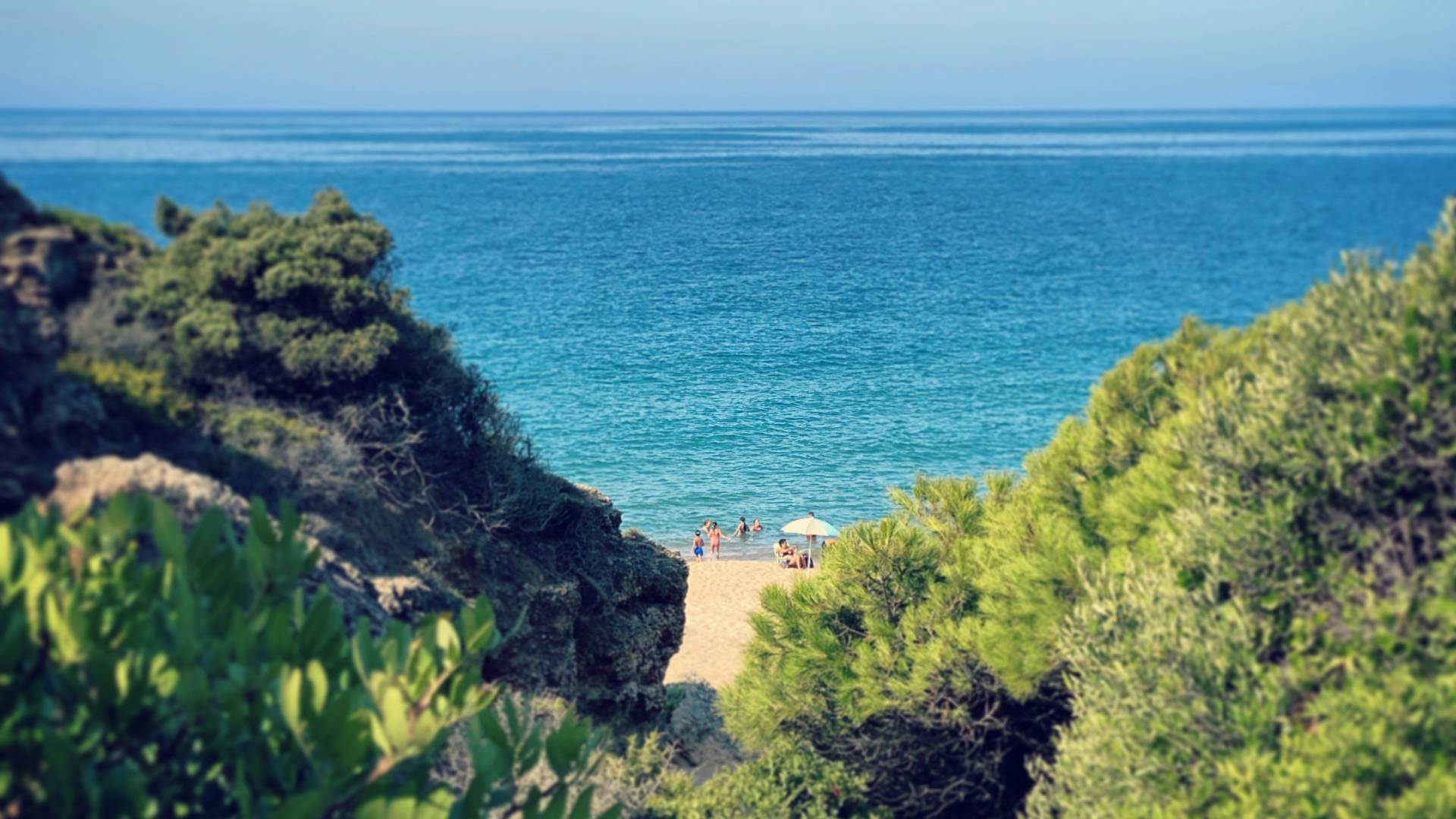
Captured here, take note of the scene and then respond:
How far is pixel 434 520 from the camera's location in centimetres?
1164

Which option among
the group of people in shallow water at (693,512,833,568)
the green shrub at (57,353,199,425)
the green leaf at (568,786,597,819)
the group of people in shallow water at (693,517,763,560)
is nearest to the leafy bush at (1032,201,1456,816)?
the green leaf at (568,786,597,819)

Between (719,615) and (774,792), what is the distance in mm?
14017

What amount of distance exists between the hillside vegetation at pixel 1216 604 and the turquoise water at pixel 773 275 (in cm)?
628

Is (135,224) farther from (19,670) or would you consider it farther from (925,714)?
(925,714)

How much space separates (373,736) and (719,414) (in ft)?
120

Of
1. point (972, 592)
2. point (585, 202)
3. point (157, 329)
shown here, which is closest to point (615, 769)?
point (972, 592)

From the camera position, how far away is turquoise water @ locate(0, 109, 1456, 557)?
118 ft

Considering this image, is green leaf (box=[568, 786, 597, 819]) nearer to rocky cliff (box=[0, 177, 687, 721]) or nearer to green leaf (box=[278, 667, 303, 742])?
rocky cliff (box=[0, 177, 687, 721])

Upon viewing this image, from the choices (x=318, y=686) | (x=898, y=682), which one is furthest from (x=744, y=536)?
(x=318, y=686)

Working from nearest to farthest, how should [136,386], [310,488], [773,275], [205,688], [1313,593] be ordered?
[205,688], [1313,593], [136,386], [310,488], [773,275]

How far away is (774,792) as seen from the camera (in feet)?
39.0

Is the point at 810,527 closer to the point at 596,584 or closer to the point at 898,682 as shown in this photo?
the point at 596,584

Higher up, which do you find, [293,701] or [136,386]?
[136,386]

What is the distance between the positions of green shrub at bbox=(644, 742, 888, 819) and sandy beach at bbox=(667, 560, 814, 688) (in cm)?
613
